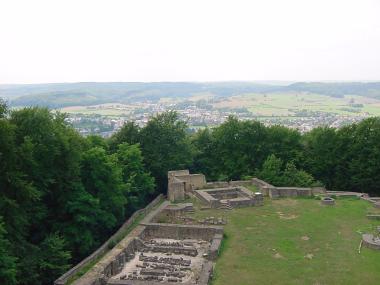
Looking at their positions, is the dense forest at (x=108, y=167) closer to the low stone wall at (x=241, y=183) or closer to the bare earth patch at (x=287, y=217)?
the low stone wall at (x=241, y=183)

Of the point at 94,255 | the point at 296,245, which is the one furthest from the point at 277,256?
the point at 94,255

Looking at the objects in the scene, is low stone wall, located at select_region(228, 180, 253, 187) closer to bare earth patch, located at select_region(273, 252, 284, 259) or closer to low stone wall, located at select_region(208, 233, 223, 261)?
low stone wall, located at select_region(208, 233, 223, 261)

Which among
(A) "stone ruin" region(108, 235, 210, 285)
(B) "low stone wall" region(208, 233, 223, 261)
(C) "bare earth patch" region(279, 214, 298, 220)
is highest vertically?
(B) "low stone wall" region(208, 233, 223, 261)

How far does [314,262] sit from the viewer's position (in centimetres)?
2472

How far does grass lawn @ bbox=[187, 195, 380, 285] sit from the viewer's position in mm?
22953

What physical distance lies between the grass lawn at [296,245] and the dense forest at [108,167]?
7.35m

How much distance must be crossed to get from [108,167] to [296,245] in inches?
569

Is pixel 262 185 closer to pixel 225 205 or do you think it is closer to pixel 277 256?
pixel 225 205

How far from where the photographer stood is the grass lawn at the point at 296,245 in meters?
23.0

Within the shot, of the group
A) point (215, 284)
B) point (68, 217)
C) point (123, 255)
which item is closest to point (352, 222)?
point (215, 284)

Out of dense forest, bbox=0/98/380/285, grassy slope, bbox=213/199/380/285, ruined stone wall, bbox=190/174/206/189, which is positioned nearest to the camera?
grassy slope, bbox=213/199/380/285

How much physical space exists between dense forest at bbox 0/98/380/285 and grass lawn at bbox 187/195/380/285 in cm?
735

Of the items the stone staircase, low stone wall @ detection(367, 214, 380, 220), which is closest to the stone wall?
the stone staircase

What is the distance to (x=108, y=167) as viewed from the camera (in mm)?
32969
